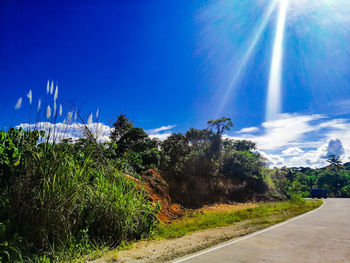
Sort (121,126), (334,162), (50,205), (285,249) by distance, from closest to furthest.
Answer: (50,205), (285,249), (121,126), (334,162)

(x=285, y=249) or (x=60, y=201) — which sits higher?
(x=60, y=201)

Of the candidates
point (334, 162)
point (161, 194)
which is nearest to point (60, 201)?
point (161, 194)

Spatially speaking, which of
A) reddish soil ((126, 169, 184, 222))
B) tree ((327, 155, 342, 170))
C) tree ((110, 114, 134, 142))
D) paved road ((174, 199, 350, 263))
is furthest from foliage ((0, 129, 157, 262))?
tree ((327, 155, 342, 170))

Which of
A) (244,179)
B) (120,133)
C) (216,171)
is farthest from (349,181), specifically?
(120,133)

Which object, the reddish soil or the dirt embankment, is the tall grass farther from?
the dirt embankment

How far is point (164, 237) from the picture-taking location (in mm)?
7969

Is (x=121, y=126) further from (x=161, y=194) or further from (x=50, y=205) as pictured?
(x=50, y=205)

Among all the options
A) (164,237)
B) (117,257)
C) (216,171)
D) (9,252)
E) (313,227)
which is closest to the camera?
(9,252)

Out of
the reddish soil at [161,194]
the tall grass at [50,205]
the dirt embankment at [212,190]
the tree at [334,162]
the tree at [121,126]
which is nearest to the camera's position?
the tall grass at [50,205]

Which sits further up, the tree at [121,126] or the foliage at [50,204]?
the tree at [121,126]

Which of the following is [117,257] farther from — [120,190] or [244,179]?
[244,179]

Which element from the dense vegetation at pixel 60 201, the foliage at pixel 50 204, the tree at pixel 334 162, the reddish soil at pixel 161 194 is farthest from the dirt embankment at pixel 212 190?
the tree at pixel 334 162

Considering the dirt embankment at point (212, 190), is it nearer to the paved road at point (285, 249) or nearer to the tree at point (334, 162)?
the paved road at point (285, 249)

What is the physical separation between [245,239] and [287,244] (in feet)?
3.88
